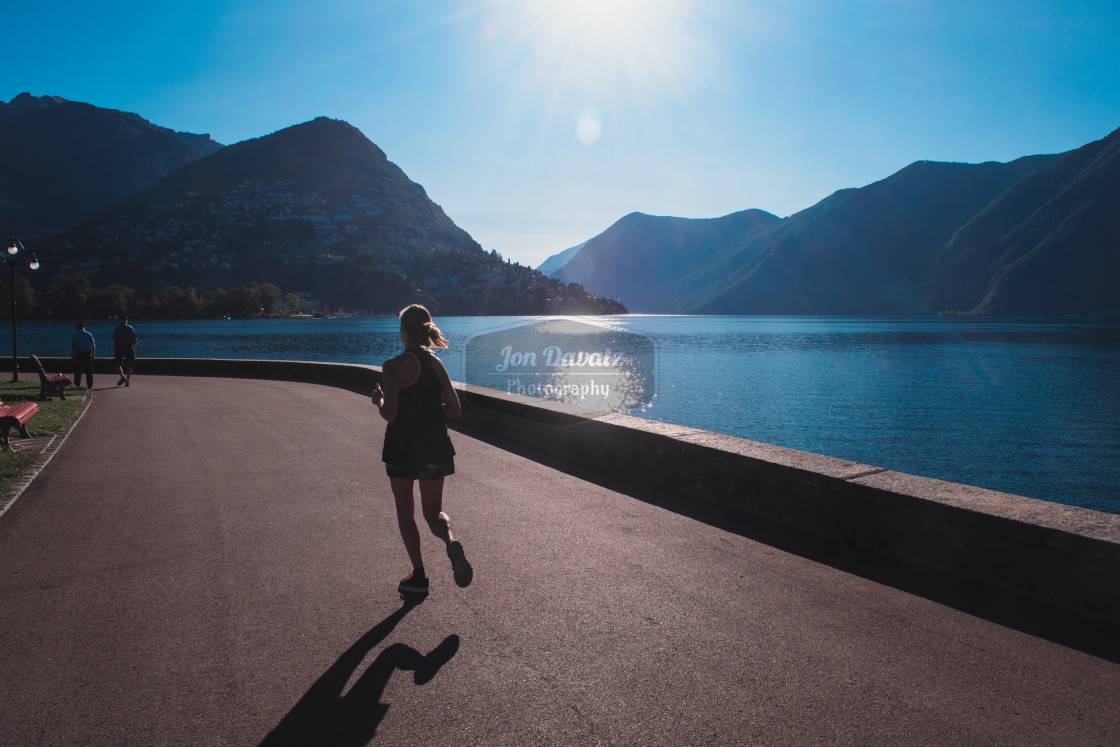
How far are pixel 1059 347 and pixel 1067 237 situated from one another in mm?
110487

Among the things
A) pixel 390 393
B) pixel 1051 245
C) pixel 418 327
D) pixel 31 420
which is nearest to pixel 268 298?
pixel 31 420

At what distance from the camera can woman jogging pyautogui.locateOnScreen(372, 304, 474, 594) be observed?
138 inches

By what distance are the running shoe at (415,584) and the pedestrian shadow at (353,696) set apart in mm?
374

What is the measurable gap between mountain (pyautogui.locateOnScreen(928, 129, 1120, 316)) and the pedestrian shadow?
192 m

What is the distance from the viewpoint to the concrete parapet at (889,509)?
10.5 feet

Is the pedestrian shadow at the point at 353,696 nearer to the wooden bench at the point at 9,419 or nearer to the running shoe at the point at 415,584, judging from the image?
the running shoe at the point at 415,584

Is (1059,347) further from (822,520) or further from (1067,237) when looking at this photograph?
(1067,237)

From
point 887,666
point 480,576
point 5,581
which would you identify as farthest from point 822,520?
point 5,581

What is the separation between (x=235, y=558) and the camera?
421cm

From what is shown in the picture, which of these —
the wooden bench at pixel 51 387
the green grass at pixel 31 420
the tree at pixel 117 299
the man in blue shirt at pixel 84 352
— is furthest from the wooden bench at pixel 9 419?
the tree at pixel 117 299

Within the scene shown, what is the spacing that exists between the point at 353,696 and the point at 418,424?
140 centimetres

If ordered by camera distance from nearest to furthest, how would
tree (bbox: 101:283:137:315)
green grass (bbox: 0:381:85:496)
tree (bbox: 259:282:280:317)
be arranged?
green grass (bbox: 0:381:85:496), tree (bbox: 101:283:137:315), tree (bbox: 259:282:280:317)

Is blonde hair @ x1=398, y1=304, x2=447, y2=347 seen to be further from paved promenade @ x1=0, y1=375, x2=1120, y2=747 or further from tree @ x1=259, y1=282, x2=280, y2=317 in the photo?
tree @ x1=259, y1=282, x2=280, y2=317

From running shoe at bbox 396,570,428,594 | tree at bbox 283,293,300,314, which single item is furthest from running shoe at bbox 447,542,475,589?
tree at bbox 283,293,300,314
